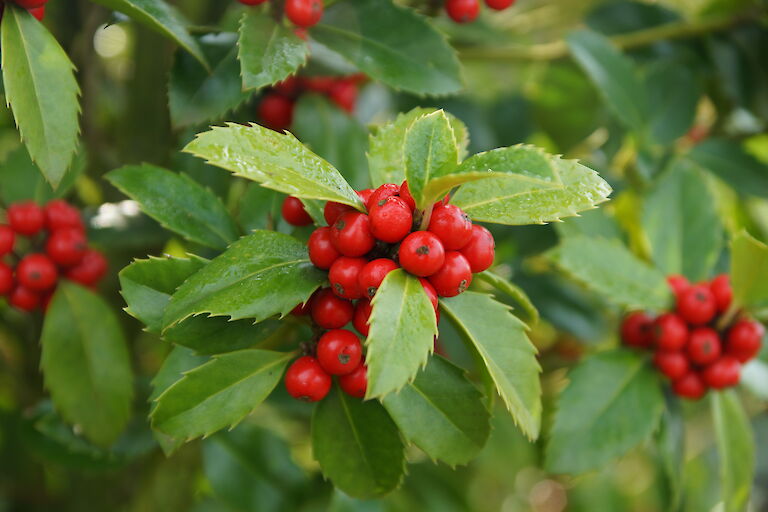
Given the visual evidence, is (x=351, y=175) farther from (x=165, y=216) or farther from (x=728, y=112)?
(x=728, y=112)

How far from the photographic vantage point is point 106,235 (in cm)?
104

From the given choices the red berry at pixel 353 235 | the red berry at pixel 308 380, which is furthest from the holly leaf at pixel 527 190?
the red berry at pixel 308 380

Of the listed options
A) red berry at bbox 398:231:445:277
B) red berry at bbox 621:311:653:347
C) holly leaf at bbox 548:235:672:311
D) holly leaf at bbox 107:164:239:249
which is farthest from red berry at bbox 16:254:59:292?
red berry at bbox 621:311:653:347

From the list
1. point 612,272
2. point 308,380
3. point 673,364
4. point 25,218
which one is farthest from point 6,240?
point 673,364

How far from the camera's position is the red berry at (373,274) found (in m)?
0.63

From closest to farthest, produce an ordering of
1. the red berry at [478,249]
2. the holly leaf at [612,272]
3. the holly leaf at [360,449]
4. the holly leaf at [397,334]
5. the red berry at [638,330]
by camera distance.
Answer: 1. the holly leaf at [397,334]
2. the red berry at [478,249]
3. the holly leaf at [360,449]
4. the holly leaf at [612,272]
5. the red berry at [638,330]

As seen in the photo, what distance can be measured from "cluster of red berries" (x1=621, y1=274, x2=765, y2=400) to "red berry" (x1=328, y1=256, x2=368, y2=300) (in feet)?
1.90

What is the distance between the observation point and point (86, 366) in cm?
95

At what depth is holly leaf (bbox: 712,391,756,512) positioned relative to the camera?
105 centimetres

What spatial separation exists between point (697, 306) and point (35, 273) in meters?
0.95

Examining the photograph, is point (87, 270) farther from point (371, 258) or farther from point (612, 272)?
point (612, 272)

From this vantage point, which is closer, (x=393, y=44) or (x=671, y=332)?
(x=393, y=44)

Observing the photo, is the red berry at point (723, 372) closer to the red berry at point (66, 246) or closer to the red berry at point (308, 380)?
the red berry at point (308, 380)

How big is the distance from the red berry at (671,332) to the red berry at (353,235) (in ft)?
1.87
